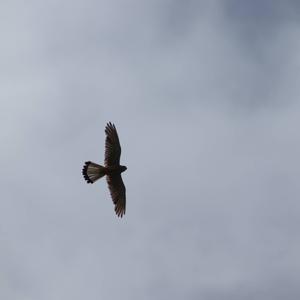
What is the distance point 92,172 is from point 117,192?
150 inches

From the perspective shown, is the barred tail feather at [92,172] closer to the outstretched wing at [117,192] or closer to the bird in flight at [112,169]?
the bird in flight at [112,169]

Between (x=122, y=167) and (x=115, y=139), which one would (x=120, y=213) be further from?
(x=115, y=139)

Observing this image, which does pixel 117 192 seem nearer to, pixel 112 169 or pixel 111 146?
pixel 112 169

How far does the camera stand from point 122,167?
33969mm

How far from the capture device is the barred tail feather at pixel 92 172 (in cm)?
3084

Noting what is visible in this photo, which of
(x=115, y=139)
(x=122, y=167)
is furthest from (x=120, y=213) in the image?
(x=115, y=139)

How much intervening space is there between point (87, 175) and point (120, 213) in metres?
4.80

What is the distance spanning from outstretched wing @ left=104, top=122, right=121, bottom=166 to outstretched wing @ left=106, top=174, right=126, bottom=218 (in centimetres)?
121

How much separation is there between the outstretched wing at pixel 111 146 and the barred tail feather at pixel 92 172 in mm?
1146

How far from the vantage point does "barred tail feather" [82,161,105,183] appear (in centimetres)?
3084

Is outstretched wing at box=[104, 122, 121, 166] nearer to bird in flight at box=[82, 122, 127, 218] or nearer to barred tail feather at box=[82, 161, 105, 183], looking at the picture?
bird in flight at box=[82, 122, 127, 218]

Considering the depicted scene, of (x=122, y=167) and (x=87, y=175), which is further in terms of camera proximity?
(x=122, y=167)

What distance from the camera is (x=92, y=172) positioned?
1237 inches

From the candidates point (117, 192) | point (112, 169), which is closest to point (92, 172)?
point (112, 169)
